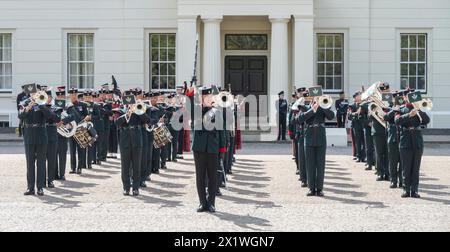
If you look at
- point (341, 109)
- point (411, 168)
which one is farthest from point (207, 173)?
point (341, 109)

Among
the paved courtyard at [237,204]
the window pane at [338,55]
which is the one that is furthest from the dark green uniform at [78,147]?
the window pane at [338,55]

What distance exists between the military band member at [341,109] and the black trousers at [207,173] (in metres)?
16.0

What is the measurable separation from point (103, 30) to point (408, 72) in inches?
449

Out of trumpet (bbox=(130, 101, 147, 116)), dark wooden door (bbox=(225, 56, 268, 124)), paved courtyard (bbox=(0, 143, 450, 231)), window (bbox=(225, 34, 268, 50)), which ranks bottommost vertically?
paved courtyard (bbox=(0, 143, 450, 231))

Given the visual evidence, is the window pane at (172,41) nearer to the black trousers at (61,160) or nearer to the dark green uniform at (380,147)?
the black trousers at (61,160)

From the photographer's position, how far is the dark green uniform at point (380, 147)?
17.4 meters

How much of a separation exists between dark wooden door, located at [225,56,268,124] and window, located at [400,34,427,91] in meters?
5.12

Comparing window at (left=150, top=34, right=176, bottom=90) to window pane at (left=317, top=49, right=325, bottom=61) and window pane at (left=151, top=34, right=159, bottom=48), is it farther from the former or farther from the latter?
window pane at (left=317, top=49, right=325, bottom=61)

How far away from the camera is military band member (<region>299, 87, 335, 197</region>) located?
1502cm

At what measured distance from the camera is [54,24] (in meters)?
30.8

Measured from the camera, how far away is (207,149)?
12.9 meters

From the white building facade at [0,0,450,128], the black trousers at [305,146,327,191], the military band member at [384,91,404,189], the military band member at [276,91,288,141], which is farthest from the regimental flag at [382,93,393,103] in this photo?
the white building facade at [0,0,450,128]

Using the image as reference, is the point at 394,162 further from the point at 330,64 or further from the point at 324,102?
the point at 330,64
